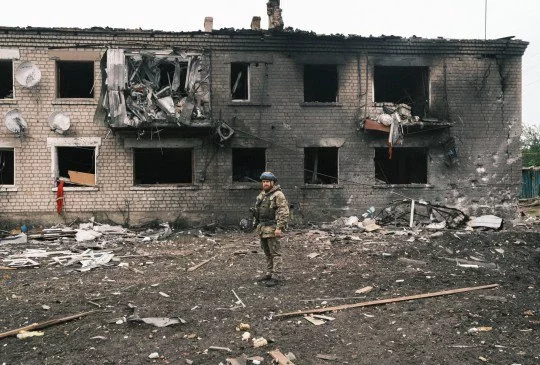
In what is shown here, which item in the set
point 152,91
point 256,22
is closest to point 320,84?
point 256,22

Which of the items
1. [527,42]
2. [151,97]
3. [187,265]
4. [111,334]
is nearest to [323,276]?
[187,265]

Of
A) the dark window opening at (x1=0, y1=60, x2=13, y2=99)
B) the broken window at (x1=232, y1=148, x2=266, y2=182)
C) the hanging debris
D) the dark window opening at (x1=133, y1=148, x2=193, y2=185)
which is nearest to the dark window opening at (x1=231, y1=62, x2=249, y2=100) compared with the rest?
the hanging debris

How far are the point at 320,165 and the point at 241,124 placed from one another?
3.28 m

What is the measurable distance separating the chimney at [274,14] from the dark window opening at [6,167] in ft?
33.2

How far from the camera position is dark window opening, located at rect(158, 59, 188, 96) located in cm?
1412

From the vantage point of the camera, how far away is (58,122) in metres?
14.2

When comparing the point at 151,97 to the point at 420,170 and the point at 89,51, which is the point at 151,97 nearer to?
the point at 89,51

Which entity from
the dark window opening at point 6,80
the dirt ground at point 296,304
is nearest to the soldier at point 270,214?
the dirt ground at point 296,304

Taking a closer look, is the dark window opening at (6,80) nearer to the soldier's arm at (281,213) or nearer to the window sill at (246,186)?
the window sill at (246,186)

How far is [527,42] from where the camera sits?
611 inches

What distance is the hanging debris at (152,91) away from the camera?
13.7 metres

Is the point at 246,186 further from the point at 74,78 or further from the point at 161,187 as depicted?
the point at 74,78

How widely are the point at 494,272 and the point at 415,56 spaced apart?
9.31 metres

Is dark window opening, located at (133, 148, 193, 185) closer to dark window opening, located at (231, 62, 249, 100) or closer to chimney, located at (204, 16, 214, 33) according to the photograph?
dark window opening, located at (231, 62, 249, 100)
